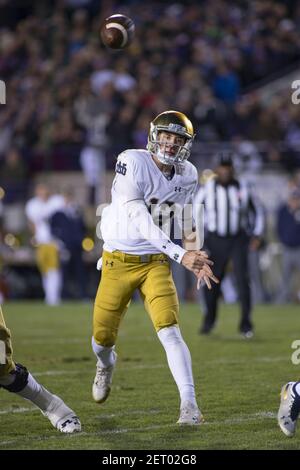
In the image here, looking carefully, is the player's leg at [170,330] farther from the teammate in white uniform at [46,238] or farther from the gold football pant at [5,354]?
the teammate in white uniform at [46,238]

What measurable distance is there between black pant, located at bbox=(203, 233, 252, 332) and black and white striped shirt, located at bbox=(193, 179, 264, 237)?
87mm

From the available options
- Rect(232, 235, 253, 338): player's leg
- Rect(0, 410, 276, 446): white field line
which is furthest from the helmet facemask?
Rect(232, 235, 253, 338): player's leg

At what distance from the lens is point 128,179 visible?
553cm

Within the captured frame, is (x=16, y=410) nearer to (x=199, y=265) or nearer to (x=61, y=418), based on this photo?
(x=61, y=418)

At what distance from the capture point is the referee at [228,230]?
9.63 meters

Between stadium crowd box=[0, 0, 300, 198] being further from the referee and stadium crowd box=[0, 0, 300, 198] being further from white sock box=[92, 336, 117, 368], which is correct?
white sock box=[92, 336, 117, 368]

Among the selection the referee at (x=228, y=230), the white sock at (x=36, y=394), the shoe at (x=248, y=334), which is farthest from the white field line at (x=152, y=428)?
the referee at (x=228, y=230)

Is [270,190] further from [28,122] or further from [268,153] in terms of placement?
[28,122]

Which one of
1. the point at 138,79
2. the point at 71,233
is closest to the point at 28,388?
the point at 71,233

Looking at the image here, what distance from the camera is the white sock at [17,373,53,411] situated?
16.2 ft

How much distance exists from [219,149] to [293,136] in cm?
114

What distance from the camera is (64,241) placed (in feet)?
47.1

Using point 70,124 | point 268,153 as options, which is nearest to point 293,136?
point 268,153

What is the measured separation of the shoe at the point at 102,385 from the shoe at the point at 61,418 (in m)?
0.81
